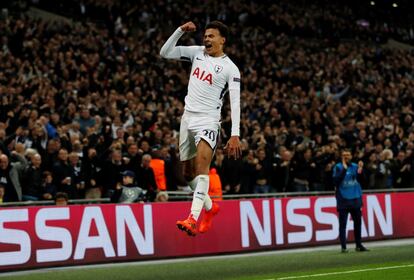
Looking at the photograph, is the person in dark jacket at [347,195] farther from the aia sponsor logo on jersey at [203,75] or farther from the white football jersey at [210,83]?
the aia sponsor logo on jersey at [203,75]

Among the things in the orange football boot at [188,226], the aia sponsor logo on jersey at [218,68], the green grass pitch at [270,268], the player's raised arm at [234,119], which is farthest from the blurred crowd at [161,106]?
the orange football boot at [188,226]

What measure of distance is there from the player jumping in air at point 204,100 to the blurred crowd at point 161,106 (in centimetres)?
446

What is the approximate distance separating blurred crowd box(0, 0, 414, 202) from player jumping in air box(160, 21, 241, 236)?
4.46 metres

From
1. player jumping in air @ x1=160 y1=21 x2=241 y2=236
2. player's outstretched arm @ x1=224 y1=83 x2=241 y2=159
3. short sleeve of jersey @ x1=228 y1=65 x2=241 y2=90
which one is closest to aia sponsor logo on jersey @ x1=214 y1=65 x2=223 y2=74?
player jumping in air @ x1=160 y1=21 x2=241 y2=236

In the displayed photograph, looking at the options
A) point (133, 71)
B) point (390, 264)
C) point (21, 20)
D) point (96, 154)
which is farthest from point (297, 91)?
point (390, 264)

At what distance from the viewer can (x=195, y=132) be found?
443 inches

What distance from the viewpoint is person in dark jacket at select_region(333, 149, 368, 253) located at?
17906 mm

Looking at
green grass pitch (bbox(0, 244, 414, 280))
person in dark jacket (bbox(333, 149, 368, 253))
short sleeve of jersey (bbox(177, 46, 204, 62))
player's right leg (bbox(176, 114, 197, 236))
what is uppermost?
short sleeve of jersey (bbox(177, 46, 204, 62))

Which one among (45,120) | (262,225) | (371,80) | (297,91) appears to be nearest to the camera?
(45,120)

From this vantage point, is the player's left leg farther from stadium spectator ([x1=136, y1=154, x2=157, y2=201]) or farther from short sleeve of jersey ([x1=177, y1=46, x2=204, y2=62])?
stadium spectator ([x1=136, y1=154, x2=157, y2=201])

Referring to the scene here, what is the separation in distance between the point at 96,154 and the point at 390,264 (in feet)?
21.4

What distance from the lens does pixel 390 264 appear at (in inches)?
567

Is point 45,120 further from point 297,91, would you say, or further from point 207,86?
point 297,91

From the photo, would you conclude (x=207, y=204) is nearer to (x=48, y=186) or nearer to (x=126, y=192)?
(x=126, y=192)
